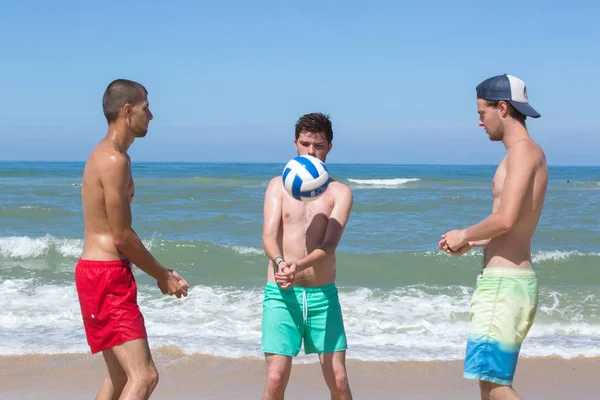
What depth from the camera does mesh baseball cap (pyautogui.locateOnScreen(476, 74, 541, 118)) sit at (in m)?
3.88

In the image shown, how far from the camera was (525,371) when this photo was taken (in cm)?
657

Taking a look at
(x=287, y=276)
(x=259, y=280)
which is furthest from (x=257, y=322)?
(x=287, y=276)

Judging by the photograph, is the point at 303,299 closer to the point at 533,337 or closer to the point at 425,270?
the point at 533,337

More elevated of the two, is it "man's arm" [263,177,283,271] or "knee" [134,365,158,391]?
"man's arm" [263,177,283,271]

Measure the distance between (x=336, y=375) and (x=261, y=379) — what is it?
2.16m

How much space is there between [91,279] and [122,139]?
786mm

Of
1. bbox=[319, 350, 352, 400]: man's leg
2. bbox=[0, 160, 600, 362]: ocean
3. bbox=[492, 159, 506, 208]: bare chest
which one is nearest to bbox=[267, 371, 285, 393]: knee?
bbox=[319, 350, 352, 400]: man's leg

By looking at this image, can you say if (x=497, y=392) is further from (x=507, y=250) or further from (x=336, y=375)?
(x=336, y=375)

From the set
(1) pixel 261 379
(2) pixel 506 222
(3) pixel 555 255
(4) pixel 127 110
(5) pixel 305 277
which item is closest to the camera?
(2) pixel 506 222

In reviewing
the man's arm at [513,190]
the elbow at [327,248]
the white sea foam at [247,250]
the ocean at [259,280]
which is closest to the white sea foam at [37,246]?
the ocean at [259,280]

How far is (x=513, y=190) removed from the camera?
3740 mm

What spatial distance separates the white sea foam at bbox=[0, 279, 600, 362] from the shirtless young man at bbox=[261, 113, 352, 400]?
2.44 m

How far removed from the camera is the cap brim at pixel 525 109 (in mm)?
3867

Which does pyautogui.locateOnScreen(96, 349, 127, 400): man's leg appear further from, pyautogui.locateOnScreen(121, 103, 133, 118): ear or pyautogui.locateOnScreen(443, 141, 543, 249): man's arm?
pyautogui.locateOnScreen(443, 141, 543, 249): man's arm
